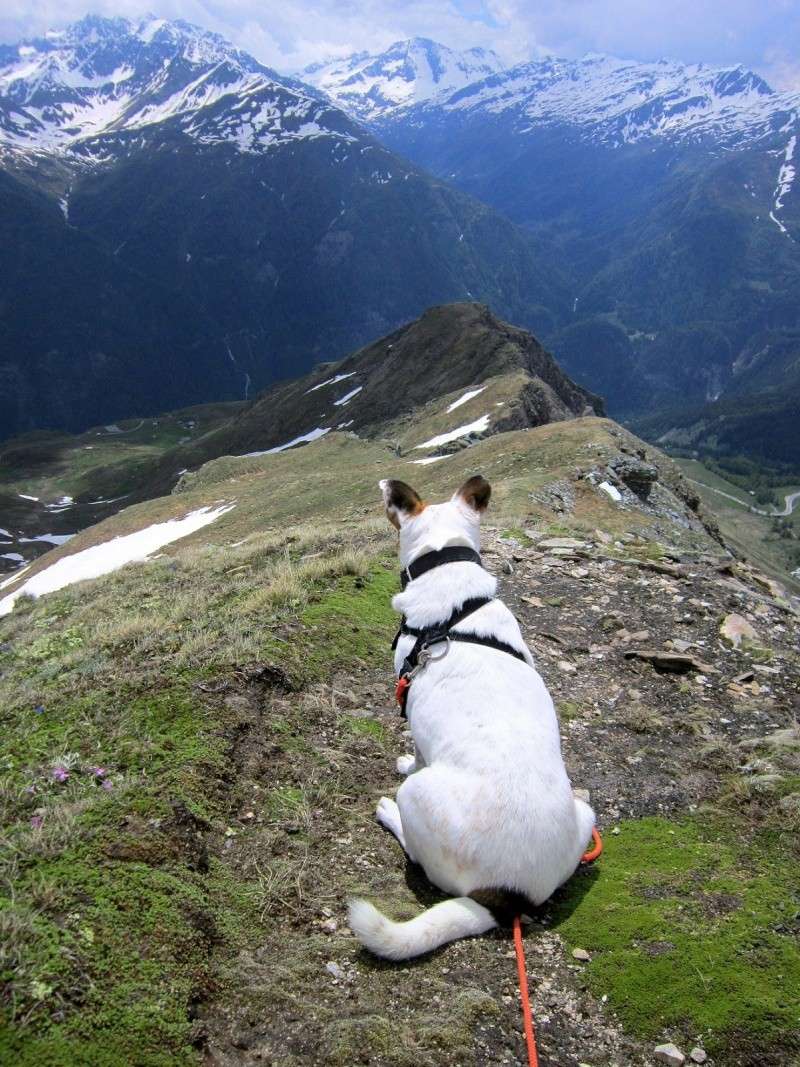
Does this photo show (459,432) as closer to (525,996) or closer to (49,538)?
(525,996)

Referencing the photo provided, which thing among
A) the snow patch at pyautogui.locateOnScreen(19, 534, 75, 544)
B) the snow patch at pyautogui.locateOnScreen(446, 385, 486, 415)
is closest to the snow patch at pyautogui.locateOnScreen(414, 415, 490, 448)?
the snow patch at pyautogui.locateOnScreen(446, 385, 486, 415)

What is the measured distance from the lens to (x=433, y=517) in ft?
18.1

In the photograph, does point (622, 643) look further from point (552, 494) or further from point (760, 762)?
point (552, 494)

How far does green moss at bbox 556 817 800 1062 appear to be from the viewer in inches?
128

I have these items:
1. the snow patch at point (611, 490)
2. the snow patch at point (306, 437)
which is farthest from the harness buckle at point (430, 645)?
the snow patch at point (306, 437)

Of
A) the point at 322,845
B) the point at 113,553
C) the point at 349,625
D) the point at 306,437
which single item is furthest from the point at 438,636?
the point at 306,437

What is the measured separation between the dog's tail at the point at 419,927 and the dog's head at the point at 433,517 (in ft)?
8.44

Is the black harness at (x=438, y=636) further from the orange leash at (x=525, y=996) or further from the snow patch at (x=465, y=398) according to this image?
the snow patch at (x=465, y=398)

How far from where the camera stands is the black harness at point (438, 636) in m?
4.84

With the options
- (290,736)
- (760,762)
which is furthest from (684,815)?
(290,736)

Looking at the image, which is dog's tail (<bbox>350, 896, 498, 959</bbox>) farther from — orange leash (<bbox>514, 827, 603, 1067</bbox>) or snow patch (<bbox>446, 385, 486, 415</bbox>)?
snow patch (<bbox>446, 385, 486, 415</bbox>)

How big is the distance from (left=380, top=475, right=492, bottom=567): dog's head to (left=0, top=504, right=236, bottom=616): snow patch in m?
30.0

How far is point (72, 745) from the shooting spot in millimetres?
4574

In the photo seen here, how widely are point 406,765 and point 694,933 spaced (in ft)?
7.75
